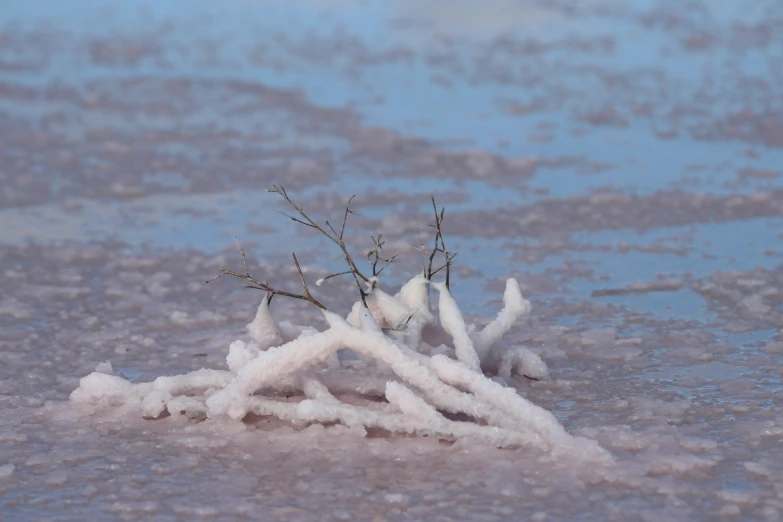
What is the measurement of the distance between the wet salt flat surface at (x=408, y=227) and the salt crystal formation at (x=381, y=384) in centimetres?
6

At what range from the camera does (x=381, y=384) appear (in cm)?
298

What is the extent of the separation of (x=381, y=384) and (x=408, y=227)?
2.08m

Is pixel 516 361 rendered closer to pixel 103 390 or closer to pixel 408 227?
pixel 103 390

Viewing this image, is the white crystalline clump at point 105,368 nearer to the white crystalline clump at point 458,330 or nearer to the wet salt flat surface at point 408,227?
the wet salt flat surface at point 408,227

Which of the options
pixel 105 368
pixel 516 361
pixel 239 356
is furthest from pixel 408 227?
pixel 239 356

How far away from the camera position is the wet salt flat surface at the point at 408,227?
2531 mm

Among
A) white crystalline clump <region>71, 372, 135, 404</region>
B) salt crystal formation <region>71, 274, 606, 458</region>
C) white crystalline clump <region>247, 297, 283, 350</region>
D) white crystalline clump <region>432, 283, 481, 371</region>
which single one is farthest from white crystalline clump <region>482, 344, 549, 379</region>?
white crystalline clump <region>71, 372, 135, 404</region>

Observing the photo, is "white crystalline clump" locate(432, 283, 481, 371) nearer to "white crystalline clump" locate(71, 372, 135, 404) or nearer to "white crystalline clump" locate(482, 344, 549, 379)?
"white crystalline clump" locate(482, 344, 549, 379)

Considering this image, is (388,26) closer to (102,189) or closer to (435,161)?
(435,161)

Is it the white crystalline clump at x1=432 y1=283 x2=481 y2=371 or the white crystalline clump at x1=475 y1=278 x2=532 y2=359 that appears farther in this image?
the white crystalline clump at x1=475 y1=278 x2=532 y2=359

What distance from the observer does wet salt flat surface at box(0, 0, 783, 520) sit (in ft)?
8.30

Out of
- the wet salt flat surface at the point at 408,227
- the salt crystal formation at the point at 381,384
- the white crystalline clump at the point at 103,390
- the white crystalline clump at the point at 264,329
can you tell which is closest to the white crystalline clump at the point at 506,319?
the salt crystal formation at the point at 381,384

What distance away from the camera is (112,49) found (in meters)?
9.16

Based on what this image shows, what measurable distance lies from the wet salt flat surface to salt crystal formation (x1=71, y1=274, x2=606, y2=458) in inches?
2.3
